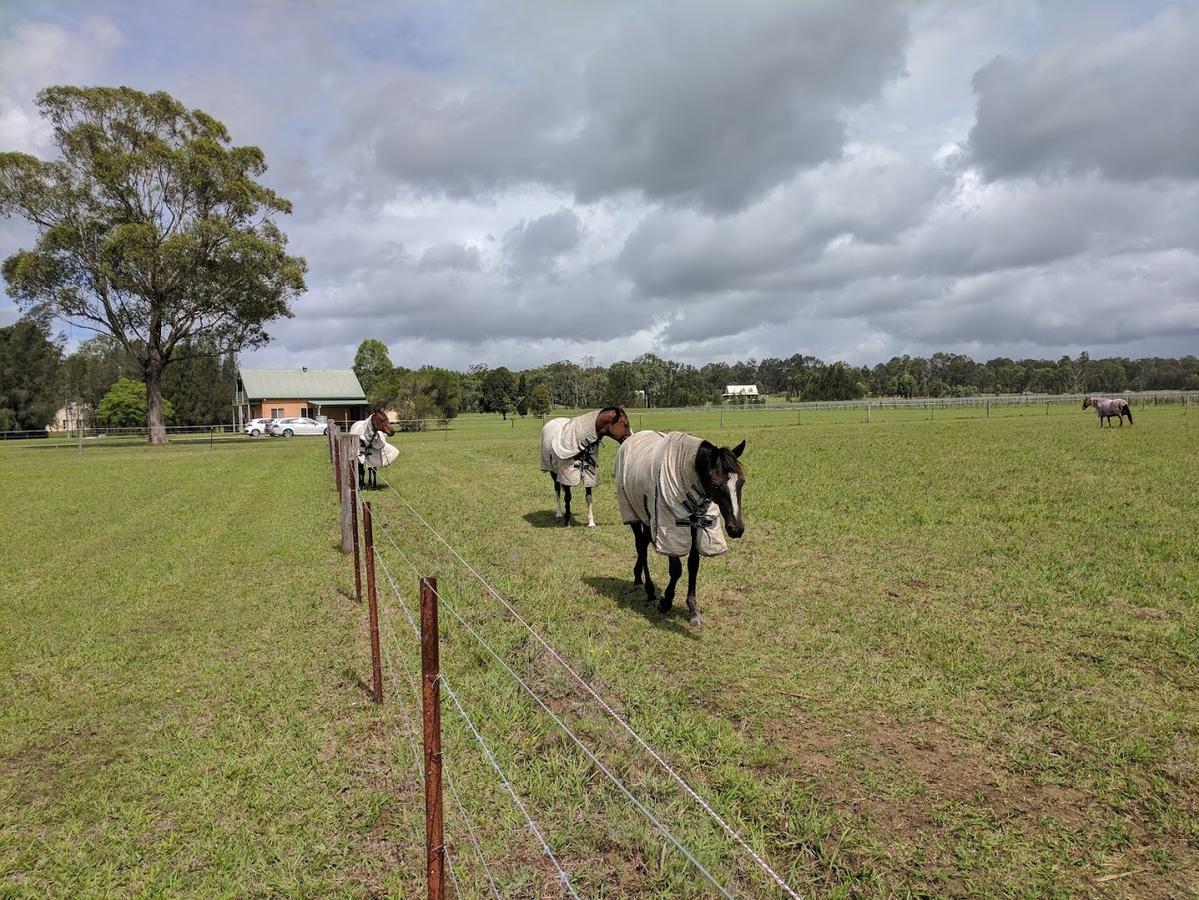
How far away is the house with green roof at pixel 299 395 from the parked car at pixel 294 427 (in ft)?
31.5

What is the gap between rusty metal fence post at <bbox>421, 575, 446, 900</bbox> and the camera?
244 cm

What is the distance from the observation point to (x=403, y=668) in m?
5.55

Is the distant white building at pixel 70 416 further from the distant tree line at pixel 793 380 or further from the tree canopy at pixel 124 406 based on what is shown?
the distant tree line at pixel 793 380

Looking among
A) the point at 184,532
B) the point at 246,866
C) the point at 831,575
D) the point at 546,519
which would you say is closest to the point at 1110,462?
the point at 831,575

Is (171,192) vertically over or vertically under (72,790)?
over

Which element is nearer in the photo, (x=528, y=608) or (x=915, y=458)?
(x=528, y=608)

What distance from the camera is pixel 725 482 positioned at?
18.6ft

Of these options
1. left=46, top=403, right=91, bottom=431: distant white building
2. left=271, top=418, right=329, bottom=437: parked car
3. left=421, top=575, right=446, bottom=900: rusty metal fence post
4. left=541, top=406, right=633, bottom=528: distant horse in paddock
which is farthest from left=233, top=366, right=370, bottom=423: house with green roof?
left=421, top=575, right=446, bottom=900: rusty metal fence post

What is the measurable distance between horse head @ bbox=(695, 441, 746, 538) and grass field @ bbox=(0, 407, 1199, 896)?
1.20 m

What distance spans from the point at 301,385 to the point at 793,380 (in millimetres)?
115802

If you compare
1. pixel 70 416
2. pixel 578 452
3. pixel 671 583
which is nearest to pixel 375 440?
pixel 578 452

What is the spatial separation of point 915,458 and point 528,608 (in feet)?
47.0

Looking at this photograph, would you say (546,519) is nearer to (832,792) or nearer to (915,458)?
(832,792)

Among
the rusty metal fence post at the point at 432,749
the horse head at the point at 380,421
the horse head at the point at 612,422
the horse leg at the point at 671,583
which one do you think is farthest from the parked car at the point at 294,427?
the rusty metal fence post at the point at 432,749
